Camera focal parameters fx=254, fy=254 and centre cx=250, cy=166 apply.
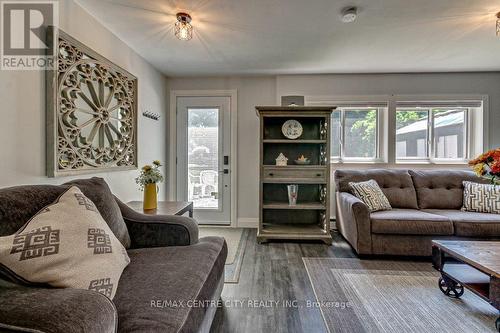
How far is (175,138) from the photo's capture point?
4.02 metres

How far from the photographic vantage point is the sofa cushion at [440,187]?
322 centimetres

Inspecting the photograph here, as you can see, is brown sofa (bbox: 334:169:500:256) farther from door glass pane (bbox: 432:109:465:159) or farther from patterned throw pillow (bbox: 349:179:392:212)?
door glass pane (bbox: 432:109:465:159)

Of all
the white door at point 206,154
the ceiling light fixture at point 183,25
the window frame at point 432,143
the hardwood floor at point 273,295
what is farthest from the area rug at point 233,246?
the window frame at point 432,143

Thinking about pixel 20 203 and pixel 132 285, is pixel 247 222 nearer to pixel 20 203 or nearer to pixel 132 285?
pixel 132 285

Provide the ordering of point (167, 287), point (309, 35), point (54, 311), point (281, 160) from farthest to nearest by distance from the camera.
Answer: point (281, 160) < point (309, 35) < point (167, 287) < point (54, 311)

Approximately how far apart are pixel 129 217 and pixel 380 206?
2.71 meters

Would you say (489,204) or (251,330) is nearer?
(251,330)

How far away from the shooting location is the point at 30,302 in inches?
31.2

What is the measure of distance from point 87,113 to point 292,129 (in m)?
2.43

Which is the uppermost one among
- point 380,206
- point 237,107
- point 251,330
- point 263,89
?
point 263,89

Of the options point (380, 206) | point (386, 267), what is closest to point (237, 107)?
point (380, 206)

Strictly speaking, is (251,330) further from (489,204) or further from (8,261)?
(489,204)

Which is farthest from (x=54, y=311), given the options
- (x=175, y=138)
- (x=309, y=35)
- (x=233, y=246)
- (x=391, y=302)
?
(x=175, y=138)

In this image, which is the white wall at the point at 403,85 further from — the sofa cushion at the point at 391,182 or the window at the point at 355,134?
the sofa cushion at the point at 391,182
